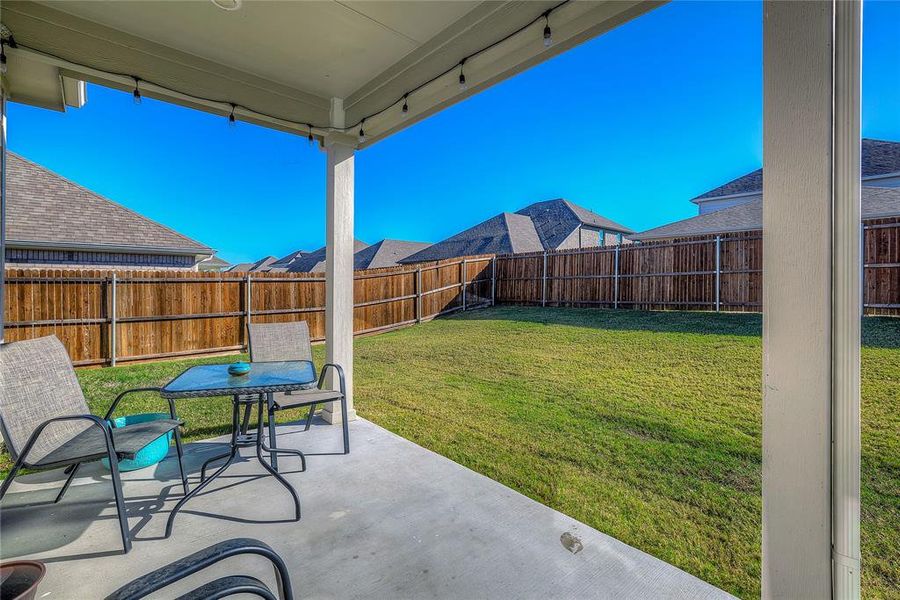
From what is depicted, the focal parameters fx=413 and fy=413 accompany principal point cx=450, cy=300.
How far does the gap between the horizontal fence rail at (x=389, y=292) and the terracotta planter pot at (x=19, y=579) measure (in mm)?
6254

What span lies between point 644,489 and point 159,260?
11.5m

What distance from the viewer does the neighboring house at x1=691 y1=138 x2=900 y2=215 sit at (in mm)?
10031

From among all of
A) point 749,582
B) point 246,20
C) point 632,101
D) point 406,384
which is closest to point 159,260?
point 406,384

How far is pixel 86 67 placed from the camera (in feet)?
8.29

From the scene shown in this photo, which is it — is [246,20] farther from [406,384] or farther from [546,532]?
[406,384]

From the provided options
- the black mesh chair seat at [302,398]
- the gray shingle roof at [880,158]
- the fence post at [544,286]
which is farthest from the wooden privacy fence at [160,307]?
the gray shingle roof at [880,158]

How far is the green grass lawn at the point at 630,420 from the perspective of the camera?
2254mm

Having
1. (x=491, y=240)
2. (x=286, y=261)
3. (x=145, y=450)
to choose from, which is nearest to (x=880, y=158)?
(x=491, y=240)

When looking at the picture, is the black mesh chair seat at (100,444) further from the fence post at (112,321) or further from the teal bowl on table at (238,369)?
the fence post at (112,321)

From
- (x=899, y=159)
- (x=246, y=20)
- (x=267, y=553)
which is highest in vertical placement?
(x=899, y=159)

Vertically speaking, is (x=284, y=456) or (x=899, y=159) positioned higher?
(x=899, y=159)

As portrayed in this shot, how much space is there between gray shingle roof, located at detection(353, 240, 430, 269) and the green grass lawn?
12827 mm

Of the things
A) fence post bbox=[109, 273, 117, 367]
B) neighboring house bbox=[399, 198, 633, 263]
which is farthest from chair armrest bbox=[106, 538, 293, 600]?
neighboring house bbox=[399, 198, 633, 263]

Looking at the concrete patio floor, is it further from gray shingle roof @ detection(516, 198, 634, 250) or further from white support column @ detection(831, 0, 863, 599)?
gray shingle roof @ detection(516, 198, 634, 250)
